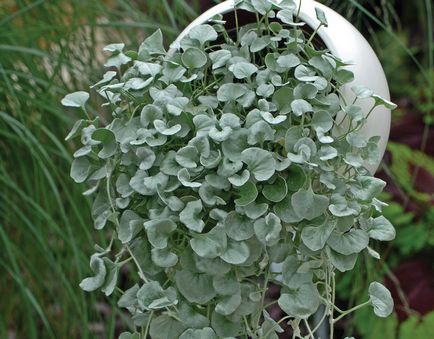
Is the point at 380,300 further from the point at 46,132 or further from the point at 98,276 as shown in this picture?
the point at 46,132

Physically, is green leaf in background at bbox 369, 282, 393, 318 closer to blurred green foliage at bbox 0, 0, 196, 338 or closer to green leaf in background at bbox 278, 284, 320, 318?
green leaf in background at bbox 278, 284, 320, 318

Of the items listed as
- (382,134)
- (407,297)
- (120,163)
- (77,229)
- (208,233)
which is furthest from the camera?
(407,297)

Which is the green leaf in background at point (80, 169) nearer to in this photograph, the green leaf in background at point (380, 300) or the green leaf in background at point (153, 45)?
the green leaf in background at point (153, 45)

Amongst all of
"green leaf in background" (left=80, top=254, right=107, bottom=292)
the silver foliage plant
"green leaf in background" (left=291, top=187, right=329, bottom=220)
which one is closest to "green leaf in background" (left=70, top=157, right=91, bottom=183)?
the silver foliage plant

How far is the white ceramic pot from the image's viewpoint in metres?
1.16

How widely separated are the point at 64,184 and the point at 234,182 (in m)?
0.66

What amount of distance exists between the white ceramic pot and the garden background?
0.66 ft

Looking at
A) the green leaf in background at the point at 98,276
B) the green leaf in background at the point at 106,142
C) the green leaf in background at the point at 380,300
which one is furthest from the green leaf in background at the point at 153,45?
the green leaf in background at the point at 380,300

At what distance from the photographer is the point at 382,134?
3.96 feet

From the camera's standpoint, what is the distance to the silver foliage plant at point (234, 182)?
0.98 m

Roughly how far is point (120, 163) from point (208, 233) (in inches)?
7.3

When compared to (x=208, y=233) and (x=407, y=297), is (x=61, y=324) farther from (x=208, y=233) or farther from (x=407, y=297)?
(x=208, y=233)

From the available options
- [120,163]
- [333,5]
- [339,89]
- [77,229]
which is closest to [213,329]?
[120,163]

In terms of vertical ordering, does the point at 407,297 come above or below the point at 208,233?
below
